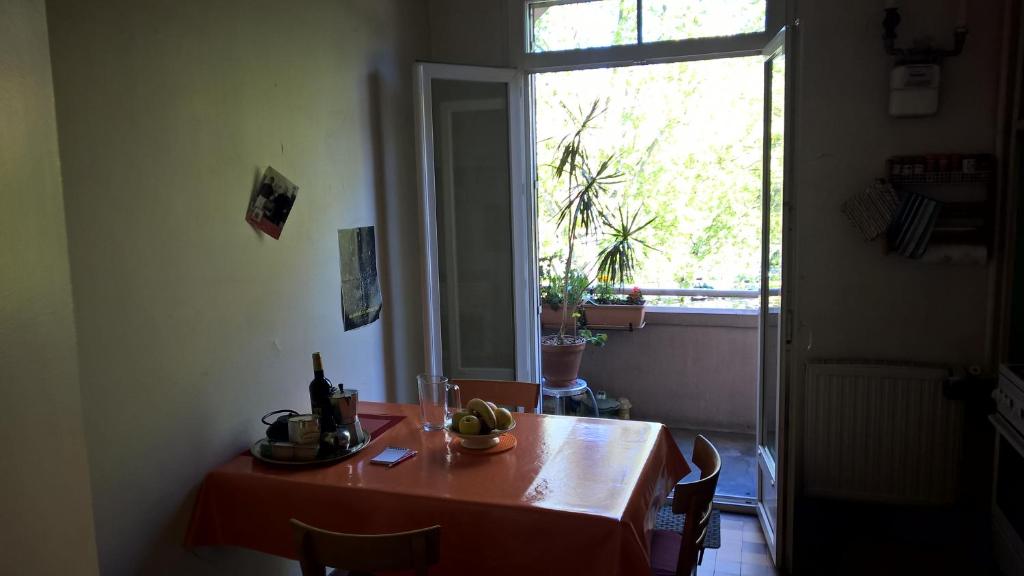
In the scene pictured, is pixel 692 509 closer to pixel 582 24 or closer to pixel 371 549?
pixel 371 549

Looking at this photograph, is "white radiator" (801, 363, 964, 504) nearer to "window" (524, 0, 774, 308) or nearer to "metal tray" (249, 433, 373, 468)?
"window" (524, 0, 774, 308)

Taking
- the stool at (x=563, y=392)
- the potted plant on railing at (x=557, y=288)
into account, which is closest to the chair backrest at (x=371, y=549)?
the stool at (x=563, y=392)

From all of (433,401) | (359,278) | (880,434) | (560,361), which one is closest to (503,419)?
(433,401)

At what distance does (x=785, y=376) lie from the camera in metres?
2.92

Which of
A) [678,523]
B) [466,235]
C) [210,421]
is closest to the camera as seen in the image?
[210,421]

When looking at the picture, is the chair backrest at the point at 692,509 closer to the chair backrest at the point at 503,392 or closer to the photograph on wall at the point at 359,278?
the chair backrest at the point at 503,392

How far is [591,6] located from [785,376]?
6.39 feet

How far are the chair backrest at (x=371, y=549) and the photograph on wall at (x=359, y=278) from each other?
1.32 m

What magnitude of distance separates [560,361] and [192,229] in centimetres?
279

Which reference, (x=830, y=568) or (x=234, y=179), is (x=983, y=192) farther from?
(x=234, y=179)

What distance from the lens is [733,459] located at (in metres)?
4.17

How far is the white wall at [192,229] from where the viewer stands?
5.61 ft

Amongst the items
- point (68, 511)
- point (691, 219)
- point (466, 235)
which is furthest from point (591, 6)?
point (68, 511)

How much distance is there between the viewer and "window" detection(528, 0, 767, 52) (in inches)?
125
